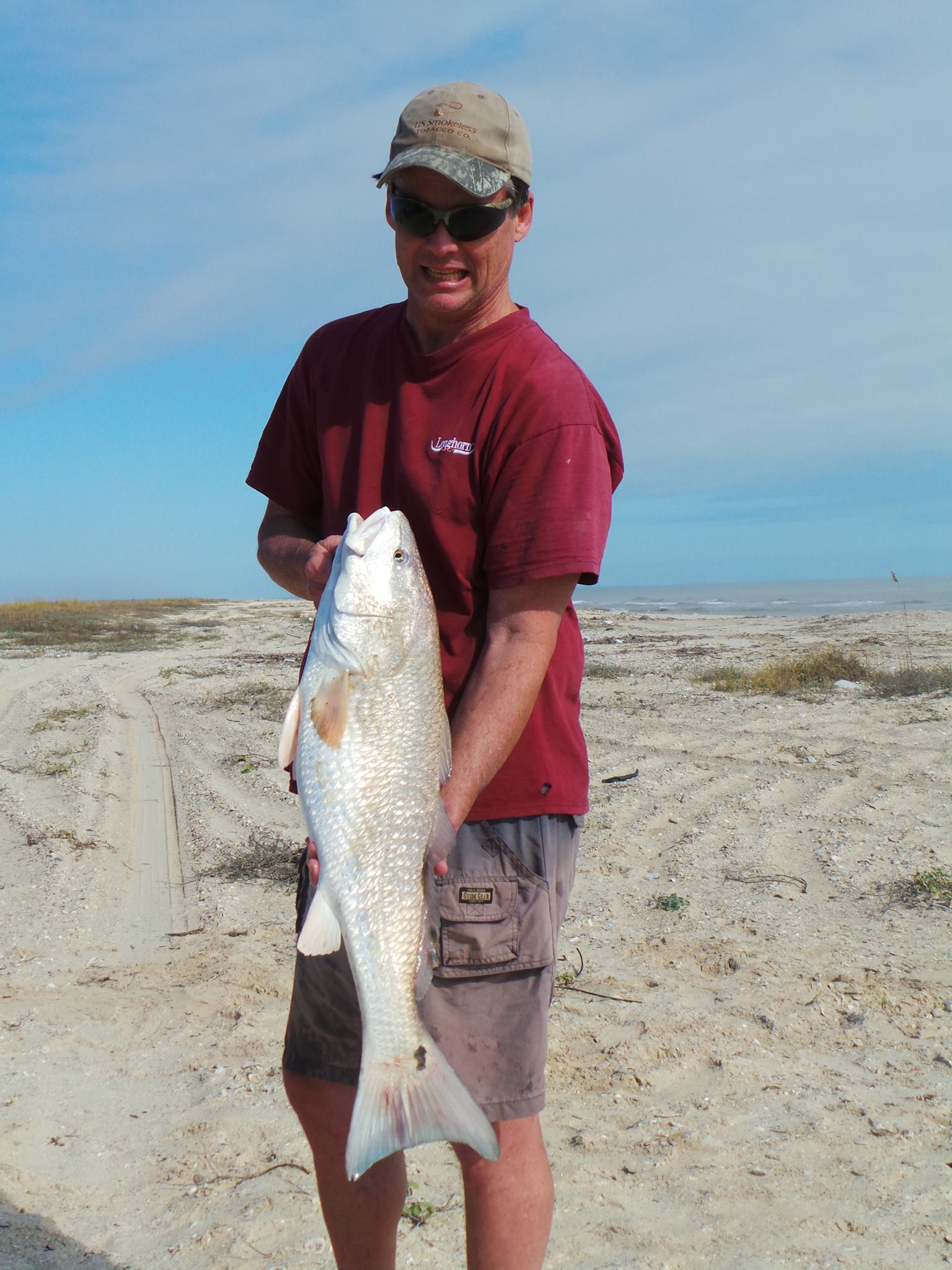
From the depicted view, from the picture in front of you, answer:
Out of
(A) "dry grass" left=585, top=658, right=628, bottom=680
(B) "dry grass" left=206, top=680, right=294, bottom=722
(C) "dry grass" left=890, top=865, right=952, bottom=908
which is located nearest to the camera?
(C) "dry grass" left=890, top=865, right=952, bottom=908

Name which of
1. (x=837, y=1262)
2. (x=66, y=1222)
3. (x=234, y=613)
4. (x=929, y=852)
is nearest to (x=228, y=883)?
(x=66, y=1222)

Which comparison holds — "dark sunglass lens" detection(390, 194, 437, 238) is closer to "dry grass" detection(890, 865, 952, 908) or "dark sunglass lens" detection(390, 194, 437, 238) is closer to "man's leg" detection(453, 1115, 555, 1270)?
"man's leg" detection(453, 1115, 555, 1270)

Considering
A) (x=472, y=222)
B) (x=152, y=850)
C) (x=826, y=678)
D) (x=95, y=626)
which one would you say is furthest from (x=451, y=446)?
(x=95, y=626)

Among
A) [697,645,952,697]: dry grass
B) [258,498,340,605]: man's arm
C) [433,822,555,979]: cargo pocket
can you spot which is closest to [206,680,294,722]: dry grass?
[697,645,952,697]: dry grass

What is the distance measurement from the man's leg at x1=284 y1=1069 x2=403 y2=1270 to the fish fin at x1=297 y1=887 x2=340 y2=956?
49cm

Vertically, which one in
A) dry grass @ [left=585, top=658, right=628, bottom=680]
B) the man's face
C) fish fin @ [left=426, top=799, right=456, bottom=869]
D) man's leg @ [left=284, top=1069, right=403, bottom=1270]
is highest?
the man's face

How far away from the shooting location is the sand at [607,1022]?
292 cm

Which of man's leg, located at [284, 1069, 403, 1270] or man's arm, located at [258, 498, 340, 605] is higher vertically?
man's arm, located at [258, 498, 340, 605]

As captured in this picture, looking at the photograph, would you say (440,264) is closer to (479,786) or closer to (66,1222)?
(479,786)

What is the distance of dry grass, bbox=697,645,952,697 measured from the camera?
1078 cm

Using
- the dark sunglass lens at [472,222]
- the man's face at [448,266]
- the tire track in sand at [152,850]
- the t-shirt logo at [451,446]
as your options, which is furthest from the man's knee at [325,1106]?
the tire track in sand at [152,850]

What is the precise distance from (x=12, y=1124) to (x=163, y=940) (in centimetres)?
155

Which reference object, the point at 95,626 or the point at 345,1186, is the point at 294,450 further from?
the point at 95,626

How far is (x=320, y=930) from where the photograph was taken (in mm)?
1953
